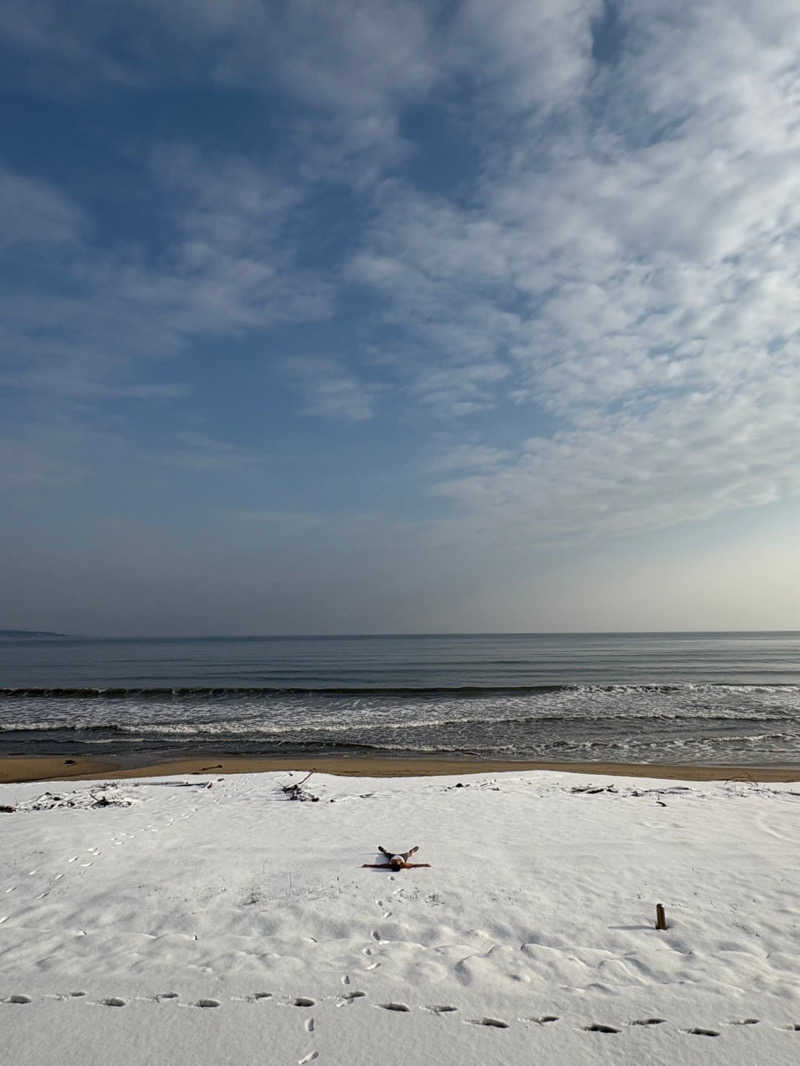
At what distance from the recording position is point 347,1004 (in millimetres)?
4121

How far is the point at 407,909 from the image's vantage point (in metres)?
5.70

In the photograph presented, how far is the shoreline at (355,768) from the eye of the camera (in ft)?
46.0

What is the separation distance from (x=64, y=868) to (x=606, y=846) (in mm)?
6297

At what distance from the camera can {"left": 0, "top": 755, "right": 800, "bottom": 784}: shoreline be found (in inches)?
552

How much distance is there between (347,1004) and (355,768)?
11.4 metres

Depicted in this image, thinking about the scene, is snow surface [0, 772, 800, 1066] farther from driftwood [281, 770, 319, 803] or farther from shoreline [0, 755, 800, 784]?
shoreline [0, 755, 800, 784]

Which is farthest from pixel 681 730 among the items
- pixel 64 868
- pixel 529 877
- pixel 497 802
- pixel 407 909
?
pixel 64 868

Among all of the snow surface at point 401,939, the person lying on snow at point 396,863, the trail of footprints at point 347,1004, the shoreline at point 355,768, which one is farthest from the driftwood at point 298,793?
the trail of footprints at point 347,1004

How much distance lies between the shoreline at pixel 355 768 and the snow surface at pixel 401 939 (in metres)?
5.04

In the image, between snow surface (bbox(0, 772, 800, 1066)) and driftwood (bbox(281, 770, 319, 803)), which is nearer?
snow surface (bbox(0, 772, 800, 1066))

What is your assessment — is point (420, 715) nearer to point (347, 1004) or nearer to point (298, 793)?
point (298, 793)

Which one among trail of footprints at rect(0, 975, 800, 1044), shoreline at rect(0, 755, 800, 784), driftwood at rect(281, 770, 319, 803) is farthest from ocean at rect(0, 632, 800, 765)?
trail of footprints at rect(0, 975, 800, 1044)

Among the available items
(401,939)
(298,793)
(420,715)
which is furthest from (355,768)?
(401,939)

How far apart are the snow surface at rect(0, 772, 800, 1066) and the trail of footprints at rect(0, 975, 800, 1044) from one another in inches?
0.6
